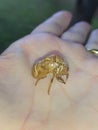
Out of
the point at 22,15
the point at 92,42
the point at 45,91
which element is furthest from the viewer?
the point at 22,15

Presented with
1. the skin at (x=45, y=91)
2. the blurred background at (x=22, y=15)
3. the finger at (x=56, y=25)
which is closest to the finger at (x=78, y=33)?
the finger at (x=56, y=25)

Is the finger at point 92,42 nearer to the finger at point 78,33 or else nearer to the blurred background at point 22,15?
the finger at point 78,33

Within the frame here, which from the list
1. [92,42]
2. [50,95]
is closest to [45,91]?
[50,95]

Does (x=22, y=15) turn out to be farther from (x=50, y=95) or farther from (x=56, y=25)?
(x=50, y=95)

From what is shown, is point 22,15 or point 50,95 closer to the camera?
point 50,95

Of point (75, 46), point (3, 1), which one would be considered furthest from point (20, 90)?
point (3, 1)

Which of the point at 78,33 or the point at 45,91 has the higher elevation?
the point at 78,33
